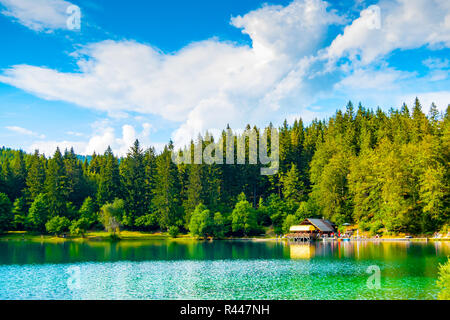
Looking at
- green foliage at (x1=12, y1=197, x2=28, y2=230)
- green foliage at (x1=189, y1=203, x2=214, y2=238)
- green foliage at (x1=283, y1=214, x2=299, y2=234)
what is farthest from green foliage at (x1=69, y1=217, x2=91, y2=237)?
green foliage at (x1=283, y1=214, x2=299, y2=234)

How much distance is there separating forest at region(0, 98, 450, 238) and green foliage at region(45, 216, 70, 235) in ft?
A: 1.53

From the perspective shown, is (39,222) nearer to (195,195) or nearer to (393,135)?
(195,195)

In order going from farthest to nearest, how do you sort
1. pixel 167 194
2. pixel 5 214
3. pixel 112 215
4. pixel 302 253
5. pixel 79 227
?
pixel 167 194 → pixel 112 215 → pixel 5 214 → pixel 79 227 → pixel 302 253

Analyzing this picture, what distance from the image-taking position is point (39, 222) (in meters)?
87.8

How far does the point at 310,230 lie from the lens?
79.9 meters

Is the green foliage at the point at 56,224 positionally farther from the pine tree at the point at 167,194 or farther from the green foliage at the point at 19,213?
the pine tree at the point at 167,194

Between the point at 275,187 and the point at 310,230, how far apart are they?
23.7m

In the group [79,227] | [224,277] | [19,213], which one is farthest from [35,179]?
[224,277]

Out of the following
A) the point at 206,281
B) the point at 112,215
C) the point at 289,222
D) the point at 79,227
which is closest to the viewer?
the point at 206,281

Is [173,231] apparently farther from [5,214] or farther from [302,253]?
[302,253]

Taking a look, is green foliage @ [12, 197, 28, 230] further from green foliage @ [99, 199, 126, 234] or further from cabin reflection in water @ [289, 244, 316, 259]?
cabin reflection in water @ [289, 244, 316, 259]

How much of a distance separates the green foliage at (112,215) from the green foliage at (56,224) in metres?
7.52

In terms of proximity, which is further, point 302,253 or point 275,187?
point 275,187
